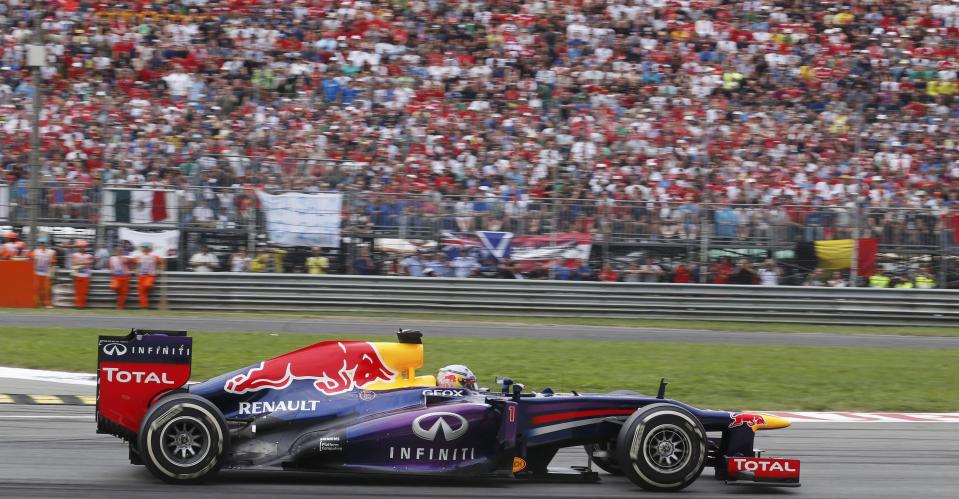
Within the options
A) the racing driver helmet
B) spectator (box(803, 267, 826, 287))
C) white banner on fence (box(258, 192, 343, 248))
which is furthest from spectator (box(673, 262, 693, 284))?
the racing driver helmet

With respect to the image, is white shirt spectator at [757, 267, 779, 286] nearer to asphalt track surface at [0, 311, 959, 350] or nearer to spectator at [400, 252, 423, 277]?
asphalt track surface at [0, 311, 959, 350]

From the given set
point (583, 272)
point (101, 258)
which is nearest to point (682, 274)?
point (583, 272)

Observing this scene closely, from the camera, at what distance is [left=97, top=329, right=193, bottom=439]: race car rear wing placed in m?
6.40

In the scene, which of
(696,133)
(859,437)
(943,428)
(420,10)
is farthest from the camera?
(420,10)

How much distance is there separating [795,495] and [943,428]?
3735 mm

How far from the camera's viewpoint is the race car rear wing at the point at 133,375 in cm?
640

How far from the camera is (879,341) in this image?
17.3 metres

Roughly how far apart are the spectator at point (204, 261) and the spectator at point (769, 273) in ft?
30.6

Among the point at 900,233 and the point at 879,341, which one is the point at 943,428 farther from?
the point at 900,233

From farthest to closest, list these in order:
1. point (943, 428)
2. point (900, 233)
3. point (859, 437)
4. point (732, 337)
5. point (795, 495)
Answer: point (900, 233) → point (732, 337) → point (943, 428) → point (859, 437) → point (795, 495)

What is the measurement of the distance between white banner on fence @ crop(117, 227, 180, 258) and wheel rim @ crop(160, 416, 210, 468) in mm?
12928

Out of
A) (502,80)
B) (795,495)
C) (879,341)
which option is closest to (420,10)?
(502,80)

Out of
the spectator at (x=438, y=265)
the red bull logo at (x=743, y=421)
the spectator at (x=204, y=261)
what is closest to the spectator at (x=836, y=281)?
the spectator at (x=438, y=265)

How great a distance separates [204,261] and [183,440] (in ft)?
42.8
